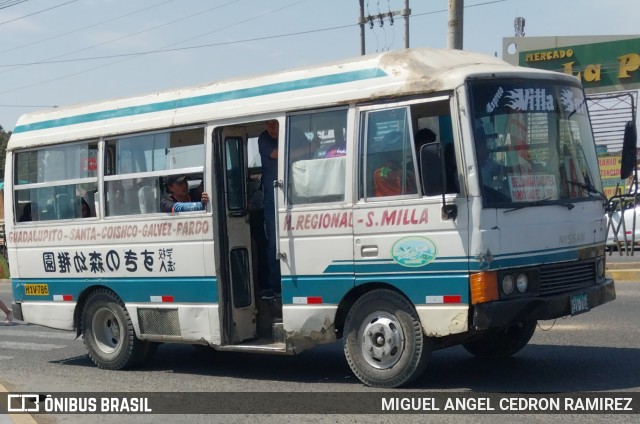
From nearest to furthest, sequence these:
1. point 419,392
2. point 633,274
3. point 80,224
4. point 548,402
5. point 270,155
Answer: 1. point 548,402
2. point 419,392
3. point 270,155
4. point 80,224
5. point 633,274

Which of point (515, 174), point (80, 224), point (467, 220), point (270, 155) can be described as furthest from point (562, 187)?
point (80, 224)

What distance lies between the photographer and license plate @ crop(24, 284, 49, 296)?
1125 cm

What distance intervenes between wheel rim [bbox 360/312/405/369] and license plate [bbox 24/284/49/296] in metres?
4.66

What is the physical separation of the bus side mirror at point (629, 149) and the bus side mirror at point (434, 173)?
7.28 ft

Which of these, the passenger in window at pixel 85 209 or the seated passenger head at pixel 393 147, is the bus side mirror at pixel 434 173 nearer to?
the seated passenger head at pixel 393 147

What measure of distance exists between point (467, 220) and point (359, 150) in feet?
4.11

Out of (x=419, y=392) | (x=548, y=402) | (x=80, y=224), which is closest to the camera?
(x=548, y=402)

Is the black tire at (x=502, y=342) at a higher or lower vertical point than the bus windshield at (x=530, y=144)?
lower

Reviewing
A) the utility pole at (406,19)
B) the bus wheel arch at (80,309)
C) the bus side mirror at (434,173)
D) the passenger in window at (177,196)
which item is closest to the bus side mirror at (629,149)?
the bus side mirror at (434,173)

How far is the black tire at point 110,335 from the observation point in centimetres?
1045

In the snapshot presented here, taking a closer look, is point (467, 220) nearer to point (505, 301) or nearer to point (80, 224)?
point (505, 301)

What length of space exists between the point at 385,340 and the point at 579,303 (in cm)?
170

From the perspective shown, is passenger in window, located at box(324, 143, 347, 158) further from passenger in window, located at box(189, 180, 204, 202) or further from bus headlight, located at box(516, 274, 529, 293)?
bus headlight, located at box(516, 274, 529, 293)

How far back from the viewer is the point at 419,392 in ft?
26.4
